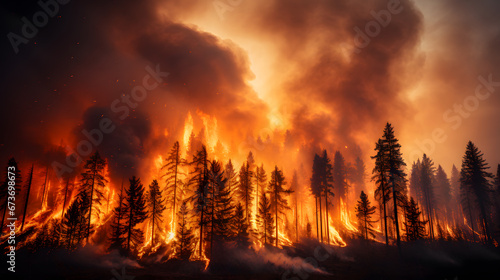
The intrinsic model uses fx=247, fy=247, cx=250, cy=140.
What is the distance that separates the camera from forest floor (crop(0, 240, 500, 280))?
27969 mm

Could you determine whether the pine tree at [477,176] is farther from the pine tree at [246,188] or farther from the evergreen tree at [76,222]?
the evergreen tree at [76,222]

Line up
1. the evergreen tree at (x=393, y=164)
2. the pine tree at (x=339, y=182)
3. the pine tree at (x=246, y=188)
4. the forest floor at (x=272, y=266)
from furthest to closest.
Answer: the pine tree at (x=339, y=182)
the pine tree at (x=246, y=188)
the evergreen tree at (x=393, y=164)
the forest floor at (x=272, y=266)

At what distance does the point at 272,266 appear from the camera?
33.8 meters

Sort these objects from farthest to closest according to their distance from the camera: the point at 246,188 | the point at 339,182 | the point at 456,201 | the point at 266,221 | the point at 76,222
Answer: the point at 456,201 < the point at 339,182 < the point at 246,188 < the point at 266,221 < the point at 76,222

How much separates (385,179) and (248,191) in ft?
79.8

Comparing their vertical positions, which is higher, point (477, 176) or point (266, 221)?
point (477, 176)

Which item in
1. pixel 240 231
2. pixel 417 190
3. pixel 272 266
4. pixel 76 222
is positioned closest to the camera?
pixel 272 266

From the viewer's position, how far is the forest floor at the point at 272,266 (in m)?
28.0

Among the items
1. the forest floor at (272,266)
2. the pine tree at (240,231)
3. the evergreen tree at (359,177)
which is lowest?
the forest floor at (272,266)

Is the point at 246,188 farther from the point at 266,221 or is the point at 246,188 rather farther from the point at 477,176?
the point at 477,176

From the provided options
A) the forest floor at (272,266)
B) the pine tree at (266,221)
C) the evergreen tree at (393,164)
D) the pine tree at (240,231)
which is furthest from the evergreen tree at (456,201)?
the pine tree at (240,231)

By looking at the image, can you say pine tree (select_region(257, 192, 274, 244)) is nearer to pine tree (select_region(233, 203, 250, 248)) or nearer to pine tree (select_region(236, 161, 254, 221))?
pine tree (select_region(236, 161, 254, 221))

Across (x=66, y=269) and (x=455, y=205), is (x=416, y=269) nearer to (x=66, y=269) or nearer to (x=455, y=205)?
(x=66, y=269)

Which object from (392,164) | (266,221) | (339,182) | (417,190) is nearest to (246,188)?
(266,221)
